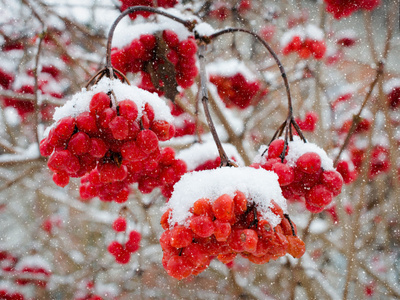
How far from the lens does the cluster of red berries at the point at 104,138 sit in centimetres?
67

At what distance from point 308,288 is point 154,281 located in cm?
264

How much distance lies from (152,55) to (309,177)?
2.33ft

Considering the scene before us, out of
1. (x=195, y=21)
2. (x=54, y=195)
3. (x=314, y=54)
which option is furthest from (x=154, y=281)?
(x=195, y=21)

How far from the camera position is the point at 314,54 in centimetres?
200

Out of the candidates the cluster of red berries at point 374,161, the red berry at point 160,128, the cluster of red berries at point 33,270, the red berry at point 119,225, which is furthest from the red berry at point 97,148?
the cluster of red berries at point 33,270

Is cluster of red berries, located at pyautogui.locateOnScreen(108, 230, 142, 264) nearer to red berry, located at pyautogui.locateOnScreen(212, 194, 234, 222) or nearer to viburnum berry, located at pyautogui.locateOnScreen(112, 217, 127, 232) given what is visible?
viburnum berry, located at pyautogui.locateOnScreen(112, 217, 127, 232)

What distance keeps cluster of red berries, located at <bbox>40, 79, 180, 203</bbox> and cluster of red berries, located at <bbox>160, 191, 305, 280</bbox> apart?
0.21 metres

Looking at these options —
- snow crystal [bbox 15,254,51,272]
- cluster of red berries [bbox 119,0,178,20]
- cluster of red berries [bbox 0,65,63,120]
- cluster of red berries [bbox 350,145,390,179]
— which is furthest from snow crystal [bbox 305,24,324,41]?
snow crystal [bbox 15,254,51,272]

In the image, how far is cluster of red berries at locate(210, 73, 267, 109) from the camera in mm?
1757

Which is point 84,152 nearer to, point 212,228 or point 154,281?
point 212,228

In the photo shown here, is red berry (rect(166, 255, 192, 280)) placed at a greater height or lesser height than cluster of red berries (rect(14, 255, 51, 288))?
lesser

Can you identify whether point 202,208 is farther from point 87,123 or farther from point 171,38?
point 171,38

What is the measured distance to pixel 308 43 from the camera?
198 centimetres

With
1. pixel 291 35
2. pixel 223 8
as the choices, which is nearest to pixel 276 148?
pixel 291 35
